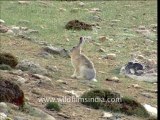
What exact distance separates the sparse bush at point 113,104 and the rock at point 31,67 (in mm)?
2166

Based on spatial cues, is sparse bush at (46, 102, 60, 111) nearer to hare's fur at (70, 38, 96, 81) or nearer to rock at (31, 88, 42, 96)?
rock at (31, 88, 42, 96)

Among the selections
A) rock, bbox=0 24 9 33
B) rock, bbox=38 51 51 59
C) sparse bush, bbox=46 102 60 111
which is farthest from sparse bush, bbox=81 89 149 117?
rock, bbox=0 24 9 33

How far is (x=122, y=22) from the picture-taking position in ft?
76.9

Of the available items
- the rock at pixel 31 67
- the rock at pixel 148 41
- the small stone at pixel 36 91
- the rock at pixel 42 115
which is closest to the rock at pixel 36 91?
the small stone at pixel 36 91

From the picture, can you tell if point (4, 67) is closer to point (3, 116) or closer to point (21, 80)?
point (21, 80)

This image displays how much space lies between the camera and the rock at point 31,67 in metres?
14.0

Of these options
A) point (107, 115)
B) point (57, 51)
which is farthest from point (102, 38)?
point (107, 115)

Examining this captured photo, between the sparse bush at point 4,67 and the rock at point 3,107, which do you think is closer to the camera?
the rock at point 3,107

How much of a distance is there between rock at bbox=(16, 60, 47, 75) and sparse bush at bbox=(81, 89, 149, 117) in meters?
2.17

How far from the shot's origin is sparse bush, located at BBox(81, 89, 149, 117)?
11844 mm

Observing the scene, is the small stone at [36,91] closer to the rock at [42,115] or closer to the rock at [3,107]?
the rock at [42,115]

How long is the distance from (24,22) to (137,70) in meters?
6.51

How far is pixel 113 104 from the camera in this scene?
11.9 metres

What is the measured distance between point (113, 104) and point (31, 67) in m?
2.93
